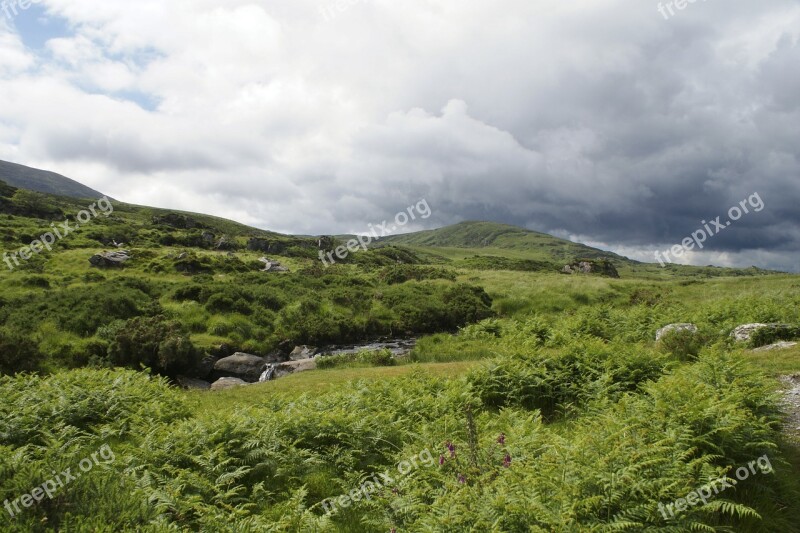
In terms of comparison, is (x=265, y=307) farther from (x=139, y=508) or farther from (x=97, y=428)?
(x=139, y=508)

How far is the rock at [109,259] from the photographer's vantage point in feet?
174

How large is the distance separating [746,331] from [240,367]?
90.7 feet

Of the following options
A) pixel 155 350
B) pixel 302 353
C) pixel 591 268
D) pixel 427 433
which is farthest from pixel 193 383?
pixel 591 268

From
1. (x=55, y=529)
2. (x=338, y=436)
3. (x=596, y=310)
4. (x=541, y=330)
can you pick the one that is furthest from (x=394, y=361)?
(x=55, y=529)

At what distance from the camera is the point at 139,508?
5.94 m

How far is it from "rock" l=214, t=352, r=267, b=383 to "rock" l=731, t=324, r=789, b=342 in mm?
26067

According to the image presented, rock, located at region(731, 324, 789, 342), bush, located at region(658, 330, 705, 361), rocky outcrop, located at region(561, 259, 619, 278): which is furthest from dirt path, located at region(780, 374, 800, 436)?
rocky outcrop, located at region(561, 259, 619, 278)

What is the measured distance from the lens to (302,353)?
34094 millimetres

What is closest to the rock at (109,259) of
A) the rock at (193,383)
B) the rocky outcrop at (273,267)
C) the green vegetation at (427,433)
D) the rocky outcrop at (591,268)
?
the rocky outcrop at (273,267)

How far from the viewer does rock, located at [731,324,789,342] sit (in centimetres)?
1897

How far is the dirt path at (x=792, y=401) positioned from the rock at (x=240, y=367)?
26.2 m

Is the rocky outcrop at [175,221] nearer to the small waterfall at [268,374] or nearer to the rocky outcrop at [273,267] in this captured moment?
the rocky outcrop at [273,267]

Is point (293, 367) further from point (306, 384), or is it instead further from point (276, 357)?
point (306, 384)

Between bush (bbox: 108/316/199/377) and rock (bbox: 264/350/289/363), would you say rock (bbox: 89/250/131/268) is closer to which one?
bush (bbox: 108/316/199/377)
